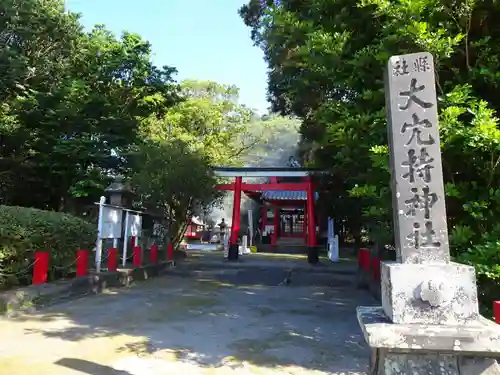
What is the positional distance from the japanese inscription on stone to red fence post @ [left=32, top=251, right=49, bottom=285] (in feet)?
24.2

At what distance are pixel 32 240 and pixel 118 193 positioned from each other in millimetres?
6426

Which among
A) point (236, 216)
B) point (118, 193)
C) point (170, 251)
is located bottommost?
point (170, 251)

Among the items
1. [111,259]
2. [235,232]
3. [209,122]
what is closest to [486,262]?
[111,259]

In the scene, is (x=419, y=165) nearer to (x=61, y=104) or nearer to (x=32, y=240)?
(x=32, y=240)

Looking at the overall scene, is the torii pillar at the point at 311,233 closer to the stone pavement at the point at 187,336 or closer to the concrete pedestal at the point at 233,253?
the concrete pedestal at the point at 233,253

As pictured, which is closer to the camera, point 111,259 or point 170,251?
point 111,259

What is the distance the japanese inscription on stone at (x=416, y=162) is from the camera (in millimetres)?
3496

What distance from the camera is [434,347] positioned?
315 centimetres

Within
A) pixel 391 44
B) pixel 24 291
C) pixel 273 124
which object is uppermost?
pixel 273 124

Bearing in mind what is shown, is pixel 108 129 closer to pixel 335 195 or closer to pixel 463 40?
pixel 335 195

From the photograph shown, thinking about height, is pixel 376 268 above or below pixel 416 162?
below

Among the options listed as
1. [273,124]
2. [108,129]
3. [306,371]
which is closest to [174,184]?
[108,129]

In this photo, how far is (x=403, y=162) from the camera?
3.70 metres

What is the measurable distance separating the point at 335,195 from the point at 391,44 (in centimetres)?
1231
